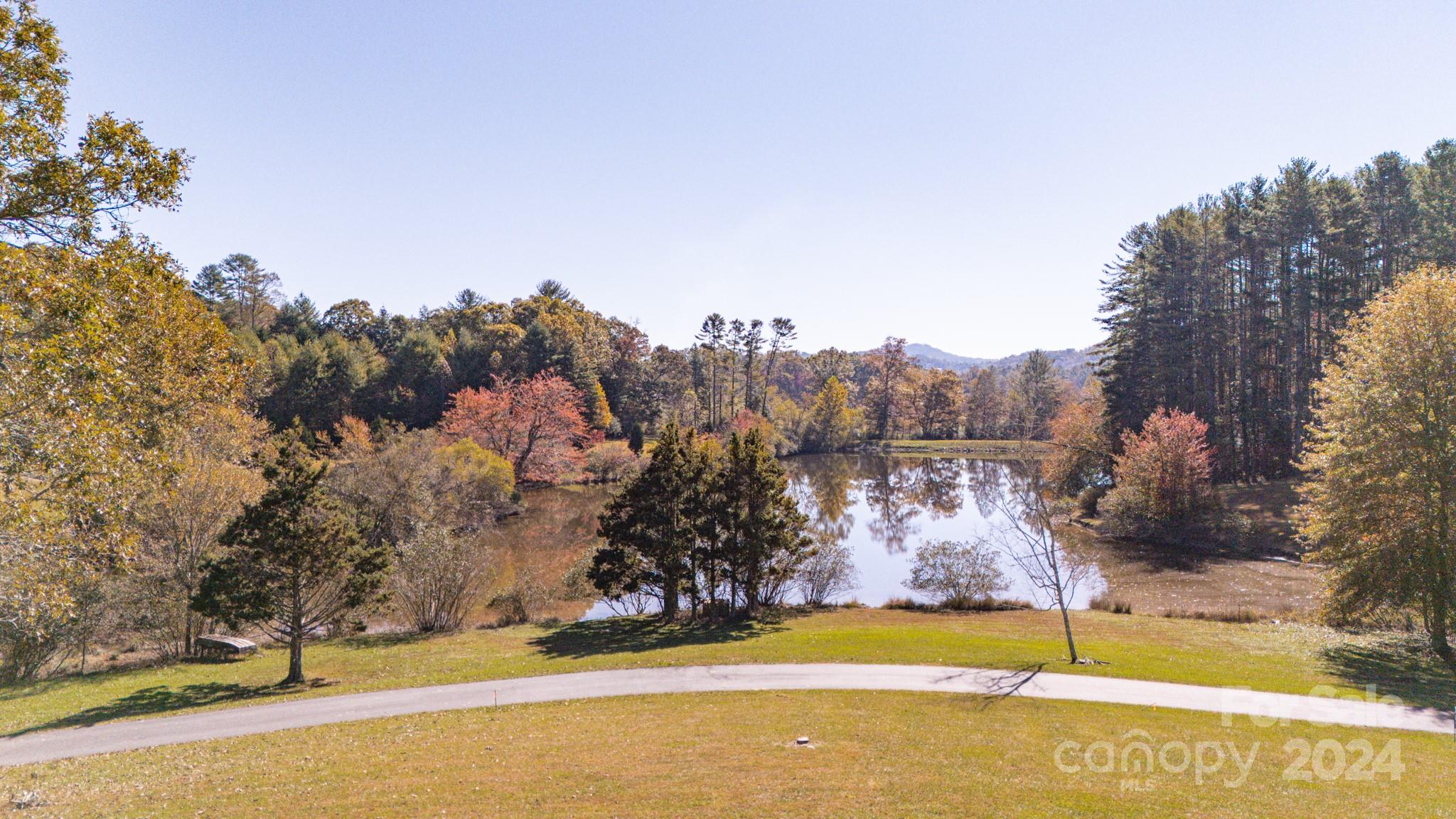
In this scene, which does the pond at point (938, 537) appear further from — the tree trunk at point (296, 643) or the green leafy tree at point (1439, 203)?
the green leafy tree at point (1439, 203)

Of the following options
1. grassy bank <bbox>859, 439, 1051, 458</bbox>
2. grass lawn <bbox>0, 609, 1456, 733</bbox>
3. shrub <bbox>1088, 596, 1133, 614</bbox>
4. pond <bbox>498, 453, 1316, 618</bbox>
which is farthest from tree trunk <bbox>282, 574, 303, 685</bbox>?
grassy bank <bbox>859, 439, 1051, 458</bbox>

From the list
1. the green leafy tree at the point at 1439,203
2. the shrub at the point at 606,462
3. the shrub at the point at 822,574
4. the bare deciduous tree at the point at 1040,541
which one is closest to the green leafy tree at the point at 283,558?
the shrub at the point at 822,574

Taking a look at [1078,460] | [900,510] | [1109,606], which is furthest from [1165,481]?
[900,510]

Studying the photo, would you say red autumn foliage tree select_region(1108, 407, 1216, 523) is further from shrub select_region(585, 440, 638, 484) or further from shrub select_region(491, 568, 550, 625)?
shrub select_region(585, 440, 638, 484)

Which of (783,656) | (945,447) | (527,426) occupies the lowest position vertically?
(783,656)

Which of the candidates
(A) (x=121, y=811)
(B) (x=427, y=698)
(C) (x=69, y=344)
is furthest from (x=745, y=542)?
(C) (x=69, y=344)

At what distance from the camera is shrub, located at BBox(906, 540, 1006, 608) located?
2825 centimetres

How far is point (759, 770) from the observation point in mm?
10992

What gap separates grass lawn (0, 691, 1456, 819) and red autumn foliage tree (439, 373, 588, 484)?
42.7 m

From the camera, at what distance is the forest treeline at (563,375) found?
2581 inches

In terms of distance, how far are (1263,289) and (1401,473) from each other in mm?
35266

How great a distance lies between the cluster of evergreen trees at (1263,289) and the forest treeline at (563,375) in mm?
10831

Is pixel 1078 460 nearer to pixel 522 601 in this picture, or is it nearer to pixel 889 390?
pixel 522 601

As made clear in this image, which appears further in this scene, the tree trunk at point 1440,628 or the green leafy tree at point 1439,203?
the green leafy tree at point 1439,203
